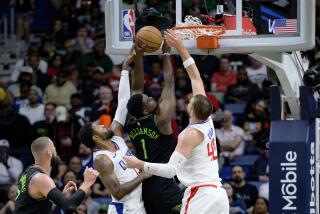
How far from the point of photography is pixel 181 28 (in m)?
10.4

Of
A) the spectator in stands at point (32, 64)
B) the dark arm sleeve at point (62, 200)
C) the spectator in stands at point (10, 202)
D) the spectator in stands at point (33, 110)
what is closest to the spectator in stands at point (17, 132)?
the spectator in stands at point (33, 110)

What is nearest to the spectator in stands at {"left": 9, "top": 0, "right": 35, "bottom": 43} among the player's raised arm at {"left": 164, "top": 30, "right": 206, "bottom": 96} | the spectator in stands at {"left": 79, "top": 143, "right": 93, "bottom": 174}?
the spectator in stands at {"left": 79, "top": 143, "right": 93, "bottom": 174}

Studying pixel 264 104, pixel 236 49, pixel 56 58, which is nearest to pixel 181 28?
pixel 236 49

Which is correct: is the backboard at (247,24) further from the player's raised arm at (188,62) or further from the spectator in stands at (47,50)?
the spectator in stands at (47,50)

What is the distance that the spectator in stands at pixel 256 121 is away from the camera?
53.0 feet

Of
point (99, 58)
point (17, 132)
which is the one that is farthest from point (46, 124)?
point (99, 58)

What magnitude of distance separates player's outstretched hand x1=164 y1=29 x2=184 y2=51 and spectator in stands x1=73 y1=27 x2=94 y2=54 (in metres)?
9.35

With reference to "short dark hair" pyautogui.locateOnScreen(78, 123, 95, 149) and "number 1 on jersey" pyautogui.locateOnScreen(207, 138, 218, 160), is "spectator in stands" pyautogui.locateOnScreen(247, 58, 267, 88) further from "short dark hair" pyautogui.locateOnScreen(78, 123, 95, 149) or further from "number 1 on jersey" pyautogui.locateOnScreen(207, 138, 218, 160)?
"number 1 on jersey" pyautogui.locateOnScreen(207, 138, 218, 160)

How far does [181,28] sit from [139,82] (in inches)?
29.8

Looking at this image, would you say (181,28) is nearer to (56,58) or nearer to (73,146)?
(73,146)

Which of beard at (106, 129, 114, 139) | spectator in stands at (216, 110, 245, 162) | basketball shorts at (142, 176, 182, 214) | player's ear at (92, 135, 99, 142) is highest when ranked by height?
beard at (106, 129, 114, 139)

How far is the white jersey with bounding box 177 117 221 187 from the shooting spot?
31.8ft

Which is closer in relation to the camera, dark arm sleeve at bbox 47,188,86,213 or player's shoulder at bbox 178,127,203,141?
player's shoulder at bbox 178,127,203,141

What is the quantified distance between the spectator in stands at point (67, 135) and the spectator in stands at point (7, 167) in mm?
744
